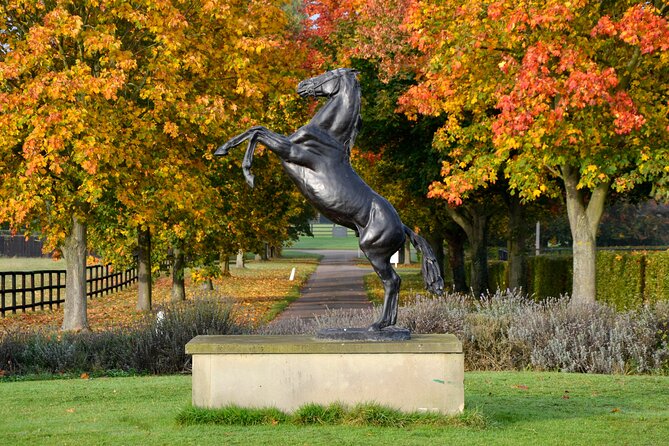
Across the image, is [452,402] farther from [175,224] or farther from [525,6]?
[175,224]

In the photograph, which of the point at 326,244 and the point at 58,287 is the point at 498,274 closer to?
the point at 58,287

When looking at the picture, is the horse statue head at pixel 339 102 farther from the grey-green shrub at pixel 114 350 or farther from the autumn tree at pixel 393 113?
the autumn tree at pixel 393 113

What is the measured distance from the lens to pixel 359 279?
159 ft

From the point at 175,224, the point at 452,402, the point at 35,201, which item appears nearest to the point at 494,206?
the point at 175,224

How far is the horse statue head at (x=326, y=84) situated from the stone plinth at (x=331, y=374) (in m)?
2.45

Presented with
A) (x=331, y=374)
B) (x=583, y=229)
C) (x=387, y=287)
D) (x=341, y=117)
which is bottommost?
(x=331, y=374)

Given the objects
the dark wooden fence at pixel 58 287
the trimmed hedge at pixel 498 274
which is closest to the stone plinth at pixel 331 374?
the dark wooden fence at pixel 58 287

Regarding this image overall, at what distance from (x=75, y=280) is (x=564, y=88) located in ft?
37.6

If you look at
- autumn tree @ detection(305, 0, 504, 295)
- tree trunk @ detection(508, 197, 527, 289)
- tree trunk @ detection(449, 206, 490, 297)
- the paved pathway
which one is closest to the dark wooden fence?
the paved pathway

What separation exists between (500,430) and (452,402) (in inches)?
19.6

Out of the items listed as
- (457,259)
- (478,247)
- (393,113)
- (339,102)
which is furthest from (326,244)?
(339,102)

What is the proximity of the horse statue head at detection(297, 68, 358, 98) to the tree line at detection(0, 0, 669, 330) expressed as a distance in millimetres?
9240

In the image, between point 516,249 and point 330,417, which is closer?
point 330,417

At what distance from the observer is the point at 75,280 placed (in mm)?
22719
